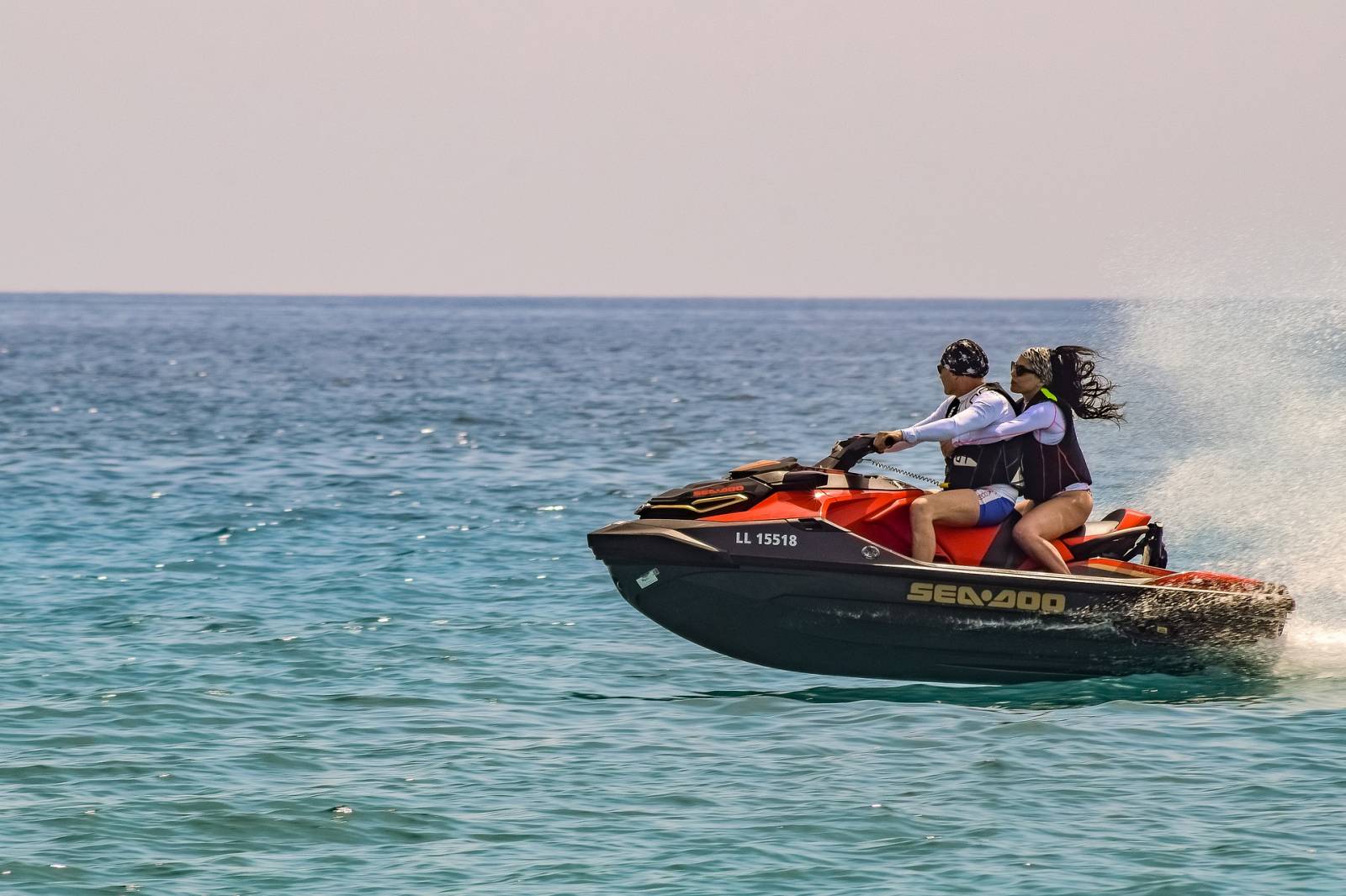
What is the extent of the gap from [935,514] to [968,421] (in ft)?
1.94

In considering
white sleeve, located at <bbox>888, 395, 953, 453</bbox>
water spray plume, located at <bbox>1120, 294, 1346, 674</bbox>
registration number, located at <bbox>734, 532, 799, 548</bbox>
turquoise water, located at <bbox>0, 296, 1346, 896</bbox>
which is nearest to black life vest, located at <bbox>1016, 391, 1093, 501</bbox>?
white sleeve, located at <bbox>888, 395, 953, 453</bbox>

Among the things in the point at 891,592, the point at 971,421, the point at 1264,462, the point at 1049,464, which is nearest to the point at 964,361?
the point at 971,421

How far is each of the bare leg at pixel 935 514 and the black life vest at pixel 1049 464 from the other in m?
0.37

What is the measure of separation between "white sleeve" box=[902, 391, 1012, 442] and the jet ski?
0.38m

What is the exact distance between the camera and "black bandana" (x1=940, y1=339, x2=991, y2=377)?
10102 mm

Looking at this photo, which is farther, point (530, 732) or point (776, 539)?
point (776, 539)

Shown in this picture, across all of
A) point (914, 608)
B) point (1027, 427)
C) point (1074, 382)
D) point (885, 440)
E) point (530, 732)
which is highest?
point (1074, 382)

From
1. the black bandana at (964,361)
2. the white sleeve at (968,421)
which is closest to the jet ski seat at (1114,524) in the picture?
the white sleeve at (968,421)

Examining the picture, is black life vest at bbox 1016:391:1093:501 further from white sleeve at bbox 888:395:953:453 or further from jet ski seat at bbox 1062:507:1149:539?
white sleeve at bbox 888:395:953:453

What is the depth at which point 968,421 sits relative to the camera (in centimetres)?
999

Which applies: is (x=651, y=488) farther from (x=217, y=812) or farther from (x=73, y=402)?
(x=73, y=402)

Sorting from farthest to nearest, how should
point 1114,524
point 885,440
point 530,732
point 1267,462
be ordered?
point 1267,462 < point 1114,524 < point 885,440 < point 530,732

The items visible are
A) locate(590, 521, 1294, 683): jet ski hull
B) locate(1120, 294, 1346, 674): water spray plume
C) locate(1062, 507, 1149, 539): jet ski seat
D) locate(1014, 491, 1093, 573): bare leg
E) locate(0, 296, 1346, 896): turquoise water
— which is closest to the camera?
locate(0, 296, 1346, 896): turquoise water

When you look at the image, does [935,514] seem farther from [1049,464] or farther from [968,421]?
[1049,464]
